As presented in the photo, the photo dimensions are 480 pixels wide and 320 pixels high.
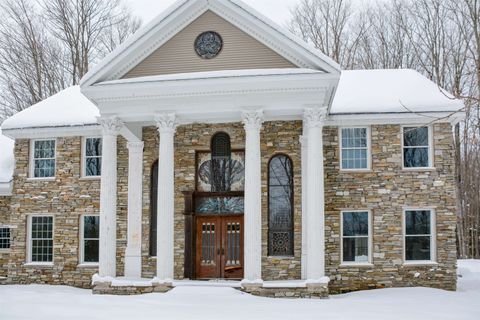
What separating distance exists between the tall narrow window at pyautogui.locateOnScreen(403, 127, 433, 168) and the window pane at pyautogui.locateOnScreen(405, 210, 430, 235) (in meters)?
1.54

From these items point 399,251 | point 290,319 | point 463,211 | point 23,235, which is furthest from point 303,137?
point 463,211

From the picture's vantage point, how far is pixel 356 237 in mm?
19734

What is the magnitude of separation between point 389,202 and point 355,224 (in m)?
1.32

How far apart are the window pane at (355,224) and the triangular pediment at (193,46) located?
563 centimetres

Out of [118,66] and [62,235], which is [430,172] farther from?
[62,235]

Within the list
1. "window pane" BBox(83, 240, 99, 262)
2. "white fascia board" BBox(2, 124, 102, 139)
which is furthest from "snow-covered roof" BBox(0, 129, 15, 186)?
"window pane" BBox(83, 240, 99, 262)

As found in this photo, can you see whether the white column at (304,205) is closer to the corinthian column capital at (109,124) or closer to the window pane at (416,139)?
the window pane at (416,139)

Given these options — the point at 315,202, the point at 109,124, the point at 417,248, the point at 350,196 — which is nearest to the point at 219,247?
the point at 315,202

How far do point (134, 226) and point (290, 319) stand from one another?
8953 millimetres

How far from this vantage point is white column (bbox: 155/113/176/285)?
17.2 m

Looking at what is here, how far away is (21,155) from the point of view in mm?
22188

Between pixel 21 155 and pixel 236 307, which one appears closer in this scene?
pixel 236 307

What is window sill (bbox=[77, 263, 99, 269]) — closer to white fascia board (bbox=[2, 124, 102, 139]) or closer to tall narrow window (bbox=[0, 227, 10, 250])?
tall narrow window (bbox=[0, 227, 10, 250])

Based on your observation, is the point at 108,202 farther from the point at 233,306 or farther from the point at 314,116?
the point at 314,116
